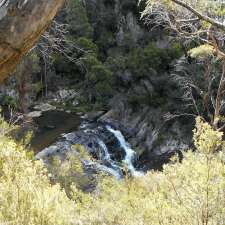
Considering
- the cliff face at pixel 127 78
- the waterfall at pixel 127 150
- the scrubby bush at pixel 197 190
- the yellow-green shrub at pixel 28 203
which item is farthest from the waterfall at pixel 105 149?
the yellow-green shrub at pixel 28 203

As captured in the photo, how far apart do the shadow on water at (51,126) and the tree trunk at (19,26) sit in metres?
15.1

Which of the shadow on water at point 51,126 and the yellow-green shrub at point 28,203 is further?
the shadow on water at point 51,126

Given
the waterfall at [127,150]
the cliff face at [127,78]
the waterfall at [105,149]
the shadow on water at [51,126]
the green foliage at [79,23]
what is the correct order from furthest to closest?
the green foliage at [79,23] → the cliff face at [127,78] → the waterfall at [105,149] → the shadow on water at [51,126] → the waterfall at [127,150]

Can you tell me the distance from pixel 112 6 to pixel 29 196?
81.8 feet

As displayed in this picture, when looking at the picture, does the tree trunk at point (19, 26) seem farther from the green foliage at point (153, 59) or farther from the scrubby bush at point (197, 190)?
the green foliage at point (153, 59)

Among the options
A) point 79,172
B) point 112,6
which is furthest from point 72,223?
point 112,6

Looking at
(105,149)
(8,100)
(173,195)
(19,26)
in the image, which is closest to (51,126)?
(105,149)

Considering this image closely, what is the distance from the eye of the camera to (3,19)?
1404 millimetres

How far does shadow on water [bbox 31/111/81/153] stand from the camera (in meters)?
17.3

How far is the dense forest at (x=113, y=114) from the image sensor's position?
347cm

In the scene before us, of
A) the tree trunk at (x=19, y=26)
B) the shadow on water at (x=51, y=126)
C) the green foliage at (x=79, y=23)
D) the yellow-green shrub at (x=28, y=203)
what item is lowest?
the shadow on water at (x=51, y=126)

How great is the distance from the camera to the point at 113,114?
20844 mm

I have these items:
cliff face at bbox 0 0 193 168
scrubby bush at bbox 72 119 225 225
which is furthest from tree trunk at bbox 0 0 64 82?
cliff face at bbox 0 0 193 168

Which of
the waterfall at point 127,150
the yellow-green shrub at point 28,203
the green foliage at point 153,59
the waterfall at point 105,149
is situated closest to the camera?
the yellow-green shrub at point 28,203
